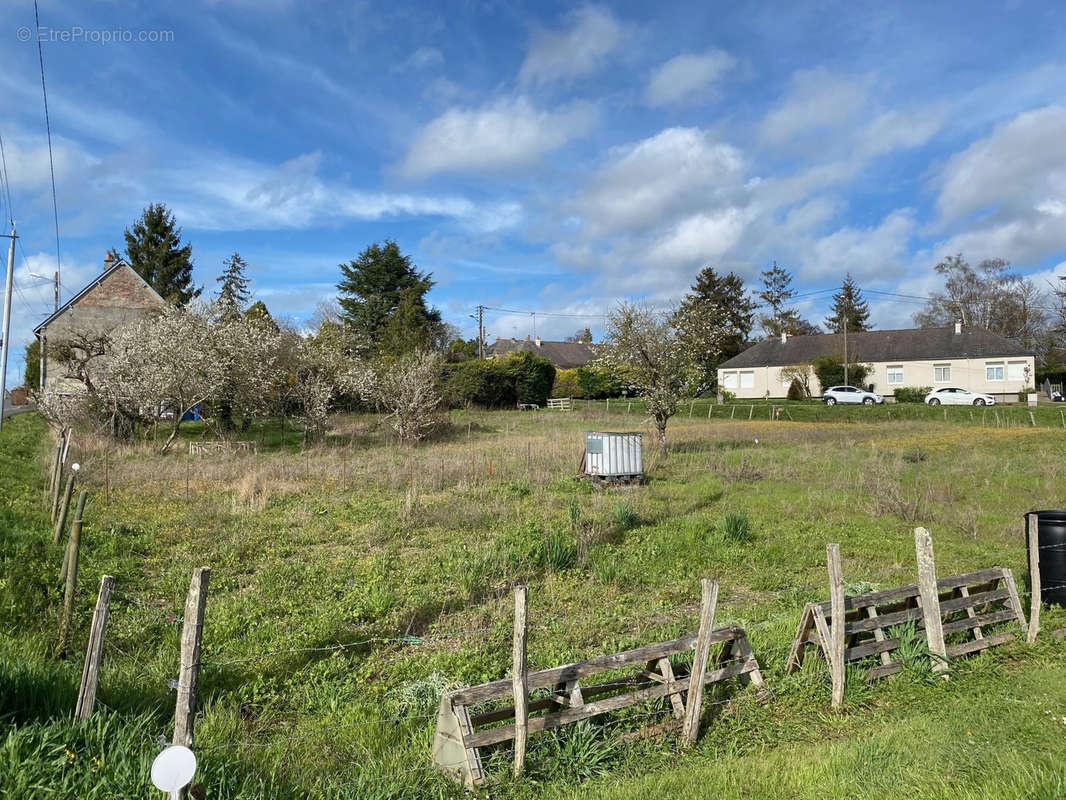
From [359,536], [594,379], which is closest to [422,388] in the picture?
[359,536]

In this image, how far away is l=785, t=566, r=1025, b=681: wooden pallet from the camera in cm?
547

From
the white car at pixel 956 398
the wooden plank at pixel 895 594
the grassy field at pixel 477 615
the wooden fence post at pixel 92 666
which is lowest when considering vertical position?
the grassy field at pixel 477 615

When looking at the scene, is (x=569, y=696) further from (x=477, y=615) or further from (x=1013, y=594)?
(x=1013, y=594)

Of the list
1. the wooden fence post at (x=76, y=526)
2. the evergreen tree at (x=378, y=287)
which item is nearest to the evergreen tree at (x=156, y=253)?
the evergreen tree at (x=378, y=287)

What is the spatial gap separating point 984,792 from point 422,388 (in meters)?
20.3

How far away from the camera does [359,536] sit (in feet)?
32.5

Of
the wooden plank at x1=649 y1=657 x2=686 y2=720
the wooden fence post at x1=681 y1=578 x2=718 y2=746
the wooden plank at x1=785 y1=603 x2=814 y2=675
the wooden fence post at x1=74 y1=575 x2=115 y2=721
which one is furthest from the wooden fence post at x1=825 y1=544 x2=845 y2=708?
the wooden fence post at x1=74 y1=575 x2=115 y2=721

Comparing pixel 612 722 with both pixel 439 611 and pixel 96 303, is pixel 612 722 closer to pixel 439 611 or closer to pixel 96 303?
pixel 439 611

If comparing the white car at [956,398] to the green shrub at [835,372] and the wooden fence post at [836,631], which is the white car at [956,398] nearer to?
the green shrub at [835,372]

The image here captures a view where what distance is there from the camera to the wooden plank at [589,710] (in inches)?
156

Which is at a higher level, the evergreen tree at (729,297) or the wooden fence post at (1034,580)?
the evergreen tree at (729,297)

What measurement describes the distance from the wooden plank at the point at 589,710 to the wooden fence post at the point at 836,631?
72cm

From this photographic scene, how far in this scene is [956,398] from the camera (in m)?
40.8

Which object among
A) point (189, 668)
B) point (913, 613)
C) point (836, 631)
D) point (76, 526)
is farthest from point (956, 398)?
point (189, 668)
